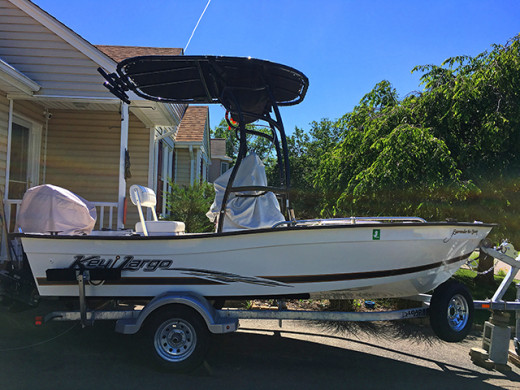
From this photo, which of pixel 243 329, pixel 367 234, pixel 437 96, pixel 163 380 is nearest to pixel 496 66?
pixel 437 96

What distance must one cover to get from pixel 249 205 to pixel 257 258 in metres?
0.84

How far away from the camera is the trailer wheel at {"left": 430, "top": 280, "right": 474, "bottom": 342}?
384 centimetres

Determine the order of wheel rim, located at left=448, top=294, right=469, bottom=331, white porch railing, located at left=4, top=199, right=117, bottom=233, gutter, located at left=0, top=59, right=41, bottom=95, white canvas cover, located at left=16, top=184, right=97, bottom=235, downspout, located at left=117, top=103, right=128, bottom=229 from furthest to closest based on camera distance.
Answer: downspout, located at left=117, top=103, right=128, bottom=229 < white porch railing, located at left=4, top=199, right=117, bottom=233 < gutter, located at left=0, top=59, right=41, bottom=95 < white canvas cover, located at left=16, top=184, right=97, bottom=235 < wheel rim, located at left=448, top=294, right=469, bottom=331

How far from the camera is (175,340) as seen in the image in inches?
152

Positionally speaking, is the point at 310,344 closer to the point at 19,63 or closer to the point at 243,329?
the point at 243,329

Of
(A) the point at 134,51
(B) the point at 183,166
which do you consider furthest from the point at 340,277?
(B) the point at 183,166

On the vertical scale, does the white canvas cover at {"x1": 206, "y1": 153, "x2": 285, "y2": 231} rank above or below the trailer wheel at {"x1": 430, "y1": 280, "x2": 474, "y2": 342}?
above

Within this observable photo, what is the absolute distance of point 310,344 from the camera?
197 inches

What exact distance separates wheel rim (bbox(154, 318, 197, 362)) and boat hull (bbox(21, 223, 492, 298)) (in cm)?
32

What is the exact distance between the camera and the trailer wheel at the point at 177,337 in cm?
376

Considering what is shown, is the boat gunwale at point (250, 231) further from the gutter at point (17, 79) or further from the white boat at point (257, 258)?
the gutter at point (17, 79)

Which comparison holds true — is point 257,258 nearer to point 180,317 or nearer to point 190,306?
point 190,306

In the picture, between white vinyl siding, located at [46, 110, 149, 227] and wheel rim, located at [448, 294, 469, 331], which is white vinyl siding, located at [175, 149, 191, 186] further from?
wheel rim, located at [448, 294, 469, 331]

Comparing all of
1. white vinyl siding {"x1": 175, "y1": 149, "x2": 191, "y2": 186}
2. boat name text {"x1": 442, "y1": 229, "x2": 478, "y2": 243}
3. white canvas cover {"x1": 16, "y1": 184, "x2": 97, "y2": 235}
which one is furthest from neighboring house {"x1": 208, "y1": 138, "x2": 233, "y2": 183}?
boat name text {"x1": 442, "y1": 229, "x2": 478, "y2": 243}
